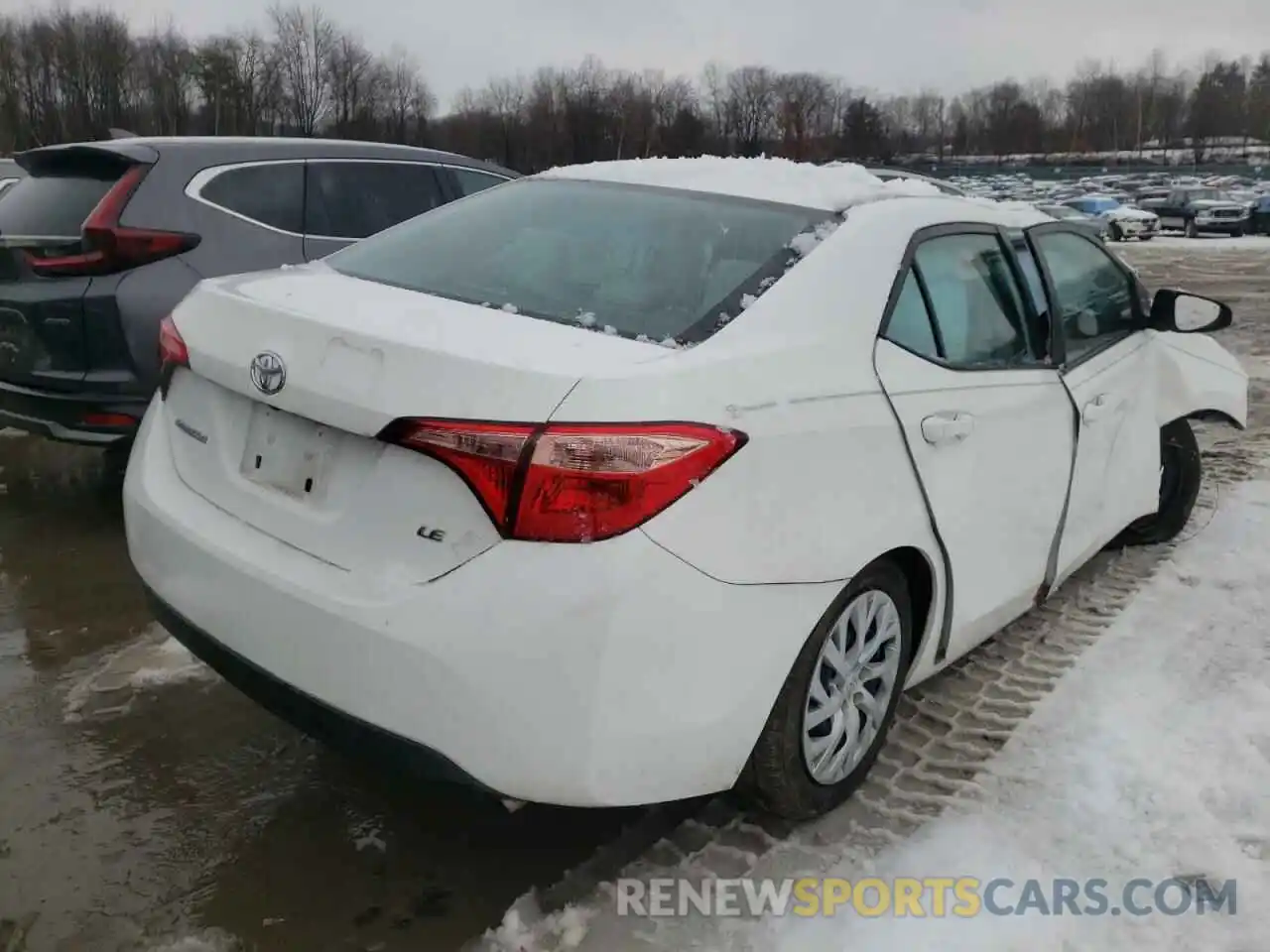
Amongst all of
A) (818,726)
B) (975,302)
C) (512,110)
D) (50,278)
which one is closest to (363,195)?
(50,278)

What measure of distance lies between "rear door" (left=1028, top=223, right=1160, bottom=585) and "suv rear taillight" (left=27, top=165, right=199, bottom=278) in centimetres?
349

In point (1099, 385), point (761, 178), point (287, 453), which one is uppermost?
point (761, 178)

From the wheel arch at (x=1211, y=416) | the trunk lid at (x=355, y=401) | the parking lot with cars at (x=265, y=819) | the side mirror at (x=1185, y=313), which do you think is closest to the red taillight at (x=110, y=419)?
the parking lot with cars at (x=265, y=819)

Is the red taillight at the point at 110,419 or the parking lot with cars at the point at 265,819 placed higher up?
the red taillight at the point at 110,419

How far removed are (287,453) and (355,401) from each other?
11.5 inches

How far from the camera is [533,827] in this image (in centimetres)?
274

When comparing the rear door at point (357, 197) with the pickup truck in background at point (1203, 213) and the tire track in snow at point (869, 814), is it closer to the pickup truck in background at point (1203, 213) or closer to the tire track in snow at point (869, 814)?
the tire track in snow at point (869, 814)

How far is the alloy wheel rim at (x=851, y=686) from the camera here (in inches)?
101

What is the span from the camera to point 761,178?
3109 millimetres

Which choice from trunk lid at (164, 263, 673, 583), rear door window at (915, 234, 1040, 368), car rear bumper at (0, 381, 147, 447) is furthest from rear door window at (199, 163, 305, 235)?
rear door window at (915, 234, 1040, 368)

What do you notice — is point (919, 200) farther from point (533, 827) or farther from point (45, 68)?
point (45, 68)

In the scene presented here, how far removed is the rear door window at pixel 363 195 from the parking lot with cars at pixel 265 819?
234cm

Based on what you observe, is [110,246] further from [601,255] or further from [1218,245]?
[1218,245]

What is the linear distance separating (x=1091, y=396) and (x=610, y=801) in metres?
2.31
